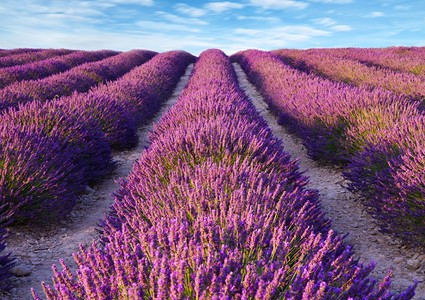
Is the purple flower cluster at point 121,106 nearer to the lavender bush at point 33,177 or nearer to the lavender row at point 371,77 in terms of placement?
the lavender bush at point 33,177

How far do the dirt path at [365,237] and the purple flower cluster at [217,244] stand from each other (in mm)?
710

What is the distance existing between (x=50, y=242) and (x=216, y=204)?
2003mm

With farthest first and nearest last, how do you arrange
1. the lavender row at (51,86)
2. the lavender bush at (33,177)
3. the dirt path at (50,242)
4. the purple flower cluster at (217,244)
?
the lavender row at (51,86) < the lavender bush at (33,177) < the dirt path at (50,242) < the purple flower cluster at (217,244)

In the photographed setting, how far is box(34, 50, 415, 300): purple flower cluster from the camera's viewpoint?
4.35 feet

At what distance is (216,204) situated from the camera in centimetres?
218

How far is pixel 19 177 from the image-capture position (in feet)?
10.5

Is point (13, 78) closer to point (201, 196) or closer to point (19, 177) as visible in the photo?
point (19, 177)

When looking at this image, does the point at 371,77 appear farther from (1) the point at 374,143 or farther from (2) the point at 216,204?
(2) the point at 216,204

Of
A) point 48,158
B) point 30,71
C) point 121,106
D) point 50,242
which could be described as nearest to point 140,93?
point 121,106

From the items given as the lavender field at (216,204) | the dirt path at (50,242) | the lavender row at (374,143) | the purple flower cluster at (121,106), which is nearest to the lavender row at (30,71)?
the purple flower cluster at (121,106)

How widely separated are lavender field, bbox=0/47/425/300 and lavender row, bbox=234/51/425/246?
2 centimetres

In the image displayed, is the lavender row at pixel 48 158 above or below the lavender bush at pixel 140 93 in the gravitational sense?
below

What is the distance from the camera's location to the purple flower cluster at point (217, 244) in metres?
1.33

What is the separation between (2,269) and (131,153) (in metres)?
3.77
